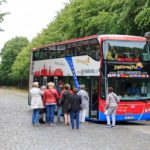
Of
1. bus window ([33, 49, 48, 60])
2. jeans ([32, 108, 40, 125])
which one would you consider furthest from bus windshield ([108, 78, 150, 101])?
bus window ([33, 49, 48, 60])

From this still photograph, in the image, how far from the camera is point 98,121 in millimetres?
24312

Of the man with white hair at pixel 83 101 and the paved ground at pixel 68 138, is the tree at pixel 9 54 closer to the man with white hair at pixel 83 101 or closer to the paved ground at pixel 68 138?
the man with white hair at pixel 83 101

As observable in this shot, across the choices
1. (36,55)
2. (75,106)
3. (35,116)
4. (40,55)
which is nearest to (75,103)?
(75,106)

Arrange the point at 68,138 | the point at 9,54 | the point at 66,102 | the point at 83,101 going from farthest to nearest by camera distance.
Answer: the point at 9,54 → the point at 83,101 → the point at 66,102 → the point at 68,138

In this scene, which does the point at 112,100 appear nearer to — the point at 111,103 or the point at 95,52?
the point at 111,103

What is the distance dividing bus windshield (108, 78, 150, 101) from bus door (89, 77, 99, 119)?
2.56 feet

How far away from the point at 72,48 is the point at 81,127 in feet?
20.5

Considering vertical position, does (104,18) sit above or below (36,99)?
above

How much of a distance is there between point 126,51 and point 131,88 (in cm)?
175

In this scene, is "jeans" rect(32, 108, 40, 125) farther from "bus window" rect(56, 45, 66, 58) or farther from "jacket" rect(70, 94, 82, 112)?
"bus window" rect(56, 45, 66, 58)

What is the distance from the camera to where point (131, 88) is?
2383 centimetres

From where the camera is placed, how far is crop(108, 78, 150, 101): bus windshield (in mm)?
23500

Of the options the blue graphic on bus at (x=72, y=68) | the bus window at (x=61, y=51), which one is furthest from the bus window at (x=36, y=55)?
the blue graphic on bus at (x=72, y=68)

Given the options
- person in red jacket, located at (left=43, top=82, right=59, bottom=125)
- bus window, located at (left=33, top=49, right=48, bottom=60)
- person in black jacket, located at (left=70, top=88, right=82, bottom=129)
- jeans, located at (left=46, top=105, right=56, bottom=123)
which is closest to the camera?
person in black jacket, located at (left=70, top=88, right=82, bottom=129)
